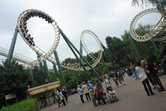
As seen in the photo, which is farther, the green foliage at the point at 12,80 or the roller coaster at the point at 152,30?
the roller coaster at the point at 152,30

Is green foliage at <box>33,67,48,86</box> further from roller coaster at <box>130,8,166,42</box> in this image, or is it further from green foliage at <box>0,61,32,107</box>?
roller coaster at <box>130,8,166,42</box>

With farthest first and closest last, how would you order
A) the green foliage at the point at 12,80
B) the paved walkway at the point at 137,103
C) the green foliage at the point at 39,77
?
the green foliage at the point at 39,77, the green foliage at the point at 12,80, the paved walkway at the point at 137,103

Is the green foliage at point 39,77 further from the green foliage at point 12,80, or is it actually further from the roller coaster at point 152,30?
the roller coaster at point 152,30

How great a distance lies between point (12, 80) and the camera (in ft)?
38.8

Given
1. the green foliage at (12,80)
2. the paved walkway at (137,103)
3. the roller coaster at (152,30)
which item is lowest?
the paved walkway at (137,103)

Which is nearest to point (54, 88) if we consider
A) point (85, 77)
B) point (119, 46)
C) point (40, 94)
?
point (40, 94)

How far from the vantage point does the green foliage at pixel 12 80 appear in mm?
11172

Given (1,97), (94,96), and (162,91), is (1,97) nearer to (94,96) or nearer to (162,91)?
(94,96)

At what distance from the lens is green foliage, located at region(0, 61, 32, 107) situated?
440 inches

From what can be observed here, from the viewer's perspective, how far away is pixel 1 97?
10969mm

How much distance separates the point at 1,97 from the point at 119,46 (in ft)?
122

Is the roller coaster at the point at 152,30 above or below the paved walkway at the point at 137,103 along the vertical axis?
above

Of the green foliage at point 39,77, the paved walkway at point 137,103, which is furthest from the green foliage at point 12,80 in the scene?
the paved walkway at point 137,103

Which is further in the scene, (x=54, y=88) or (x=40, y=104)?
(x=54, y=88)
